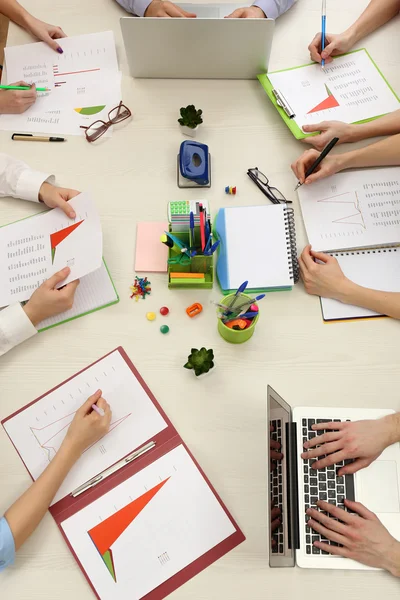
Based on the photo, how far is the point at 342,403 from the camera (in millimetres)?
971

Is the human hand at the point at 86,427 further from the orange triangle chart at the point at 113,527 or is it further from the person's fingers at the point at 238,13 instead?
the person's fingers at the point at 238,13

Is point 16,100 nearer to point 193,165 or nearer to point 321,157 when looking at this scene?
point 193,165

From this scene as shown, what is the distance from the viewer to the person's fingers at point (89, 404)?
3.04 feet

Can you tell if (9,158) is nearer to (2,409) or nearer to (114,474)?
(2,409)

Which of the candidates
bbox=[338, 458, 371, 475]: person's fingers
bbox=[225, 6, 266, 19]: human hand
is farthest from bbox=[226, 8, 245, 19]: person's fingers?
bbox=[338, 458, 371, 475]: person's fingers

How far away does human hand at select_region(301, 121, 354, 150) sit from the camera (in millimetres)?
1166

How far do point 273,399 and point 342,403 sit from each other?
0.17 metres

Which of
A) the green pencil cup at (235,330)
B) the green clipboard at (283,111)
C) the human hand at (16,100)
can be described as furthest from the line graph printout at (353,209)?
the human hand at (16,100)

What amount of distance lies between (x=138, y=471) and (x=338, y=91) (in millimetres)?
1022

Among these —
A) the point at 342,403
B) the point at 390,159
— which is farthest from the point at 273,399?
the point at 390,159

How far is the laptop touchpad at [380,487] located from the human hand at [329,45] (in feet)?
3.24

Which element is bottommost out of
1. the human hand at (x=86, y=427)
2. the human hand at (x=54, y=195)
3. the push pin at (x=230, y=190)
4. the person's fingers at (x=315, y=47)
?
the human hand at (x=86, y=427)

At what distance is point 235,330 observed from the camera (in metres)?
0.96

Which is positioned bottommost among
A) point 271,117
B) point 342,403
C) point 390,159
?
point 342,403
